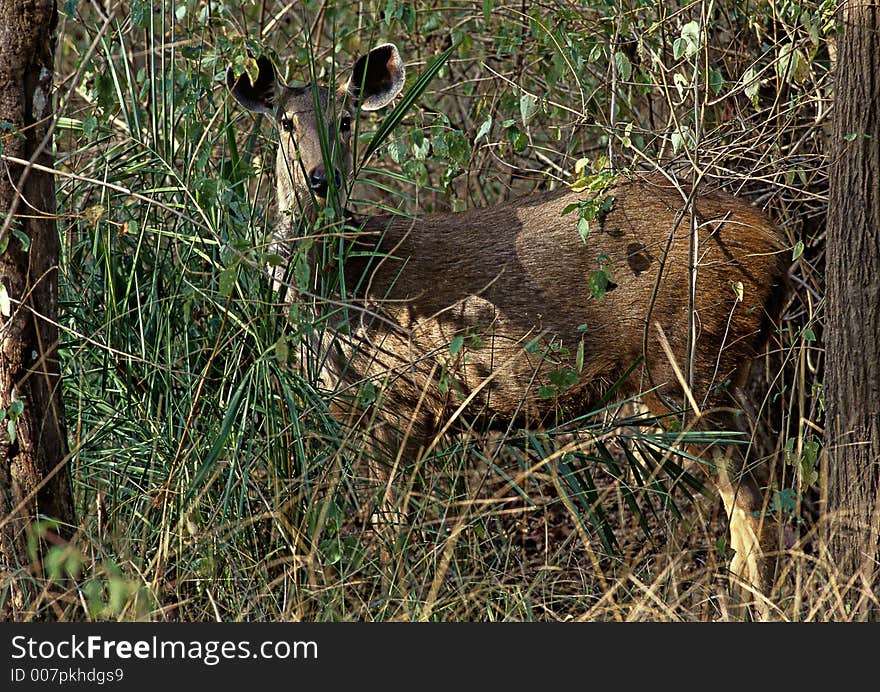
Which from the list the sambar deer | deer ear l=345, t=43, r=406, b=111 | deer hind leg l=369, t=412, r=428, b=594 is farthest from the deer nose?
deer hind leg l=369, t=412, r=428, b=594

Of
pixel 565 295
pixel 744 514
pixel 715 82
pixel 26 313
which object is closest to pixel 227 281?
pixel 26 313

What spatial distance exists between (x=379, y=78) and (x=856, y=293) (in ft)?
8.24

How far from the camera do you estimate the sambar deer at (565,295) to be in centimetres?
500

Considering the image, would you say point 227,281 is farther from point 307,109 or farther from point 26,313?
point 307,109

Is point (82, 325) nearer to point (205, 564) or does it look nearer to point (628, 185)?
point (205, 564)

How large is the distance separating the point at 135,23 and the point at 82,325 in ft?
4.01

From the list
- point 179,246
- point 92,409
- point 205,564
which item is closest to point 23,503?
point 205,564

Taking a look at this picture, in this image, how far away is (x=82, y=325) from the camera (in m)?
4.59

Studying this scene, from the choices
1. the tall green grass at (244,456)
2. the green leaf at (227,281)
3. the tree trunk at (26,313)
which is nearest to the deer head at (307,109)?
the tall green grass at (244,456)

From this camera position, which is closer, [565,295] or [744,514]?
[744,514]

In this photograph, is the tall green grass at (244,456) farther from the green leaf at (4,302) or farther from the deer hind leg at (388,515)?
the green leaf at (4,302)

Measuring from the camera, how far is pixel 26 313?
3.57m

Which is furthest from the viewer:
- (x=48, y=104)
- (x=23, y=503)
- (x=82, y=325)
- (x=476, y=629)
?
(x=82, y=325)

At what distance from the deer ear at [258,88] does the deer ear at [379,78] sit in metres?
0.36
